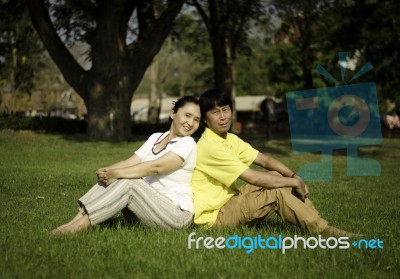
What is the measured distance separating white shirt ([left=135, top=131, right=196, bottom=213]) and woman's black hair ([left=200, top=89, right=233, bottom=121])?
0.35 meters

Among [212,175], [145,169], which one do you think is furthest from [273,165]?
[145,169]

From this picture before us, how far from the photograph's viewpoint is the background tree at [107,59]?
2159 centimetres

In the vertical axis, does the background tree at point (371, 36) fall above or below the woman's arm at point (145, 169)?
above

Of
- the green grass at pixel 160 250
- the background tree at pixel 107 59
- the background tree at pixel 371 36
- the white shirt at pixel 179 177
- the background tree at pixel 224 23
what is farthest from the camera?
the background tree at pixel 371 36

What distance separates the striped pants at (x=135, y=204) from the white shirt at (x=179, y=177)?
0.32 ft

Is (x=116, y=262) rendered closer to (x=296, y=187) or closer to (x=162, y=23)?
(x=296, y=187)

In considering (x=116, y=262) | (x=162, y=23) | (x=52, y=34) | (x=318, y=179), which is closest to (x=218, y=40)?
(x=162, y=23)

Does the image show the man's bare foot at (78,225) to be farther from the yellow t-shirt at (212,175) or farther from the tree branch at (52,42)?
the tree branch at (52,42)

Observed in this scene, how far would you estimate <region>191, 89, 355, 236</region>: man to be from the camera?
5281mm

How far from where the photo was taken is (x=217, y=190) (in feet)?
18.6

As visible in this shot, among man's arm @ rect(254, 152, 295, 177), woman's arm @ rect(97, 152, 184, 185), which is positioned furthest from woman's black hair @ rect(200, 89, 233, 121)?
man's arm @ rect(254, 152, 295, 177)

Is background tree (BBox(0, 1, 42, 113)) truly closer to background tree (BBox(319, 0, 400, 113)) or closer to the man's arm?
background tree (BBox(319, 0, 400, 113))

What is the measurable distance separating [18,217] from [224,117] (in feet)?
9.79

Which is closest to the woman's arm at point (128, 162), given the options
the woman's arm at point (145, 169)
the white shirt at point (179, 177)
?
the white shirt at point (179, 177)
